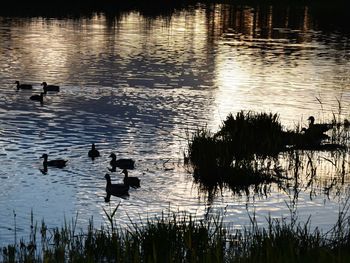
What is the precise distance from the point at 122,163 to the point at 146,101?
492 inches

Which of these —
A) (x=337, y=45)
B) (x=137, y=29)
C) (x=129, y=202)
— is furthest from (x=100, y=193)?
(x=137, y=29)

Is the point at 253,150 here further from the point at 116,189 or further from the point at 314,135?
the point at 116,189

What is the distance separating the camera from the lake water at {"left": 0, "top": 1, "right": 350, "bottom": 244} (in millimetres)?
19062

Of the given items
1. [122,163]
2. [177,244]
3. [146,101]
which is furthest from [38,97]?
[177,244]

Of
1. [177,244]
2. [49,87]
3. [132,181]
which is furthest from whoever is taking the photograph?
[49,87]

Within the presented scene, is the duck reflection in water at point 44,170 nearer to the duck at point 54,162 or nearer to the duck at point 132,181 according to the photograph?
the duck at point 54,162

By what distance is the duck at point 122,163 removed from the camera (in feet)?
71.6

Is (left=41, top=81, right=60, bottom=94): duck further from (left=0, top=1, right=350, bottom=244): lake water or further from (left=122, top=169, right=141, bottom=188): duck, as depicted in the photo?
(left=122, top=169, right=141, bottom=188): duck

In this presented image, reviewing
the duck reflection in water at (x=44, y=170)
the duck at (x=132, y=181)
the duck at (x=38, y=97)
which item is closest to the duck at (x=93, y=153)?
the duck reflection in water at (x=44, y=170)

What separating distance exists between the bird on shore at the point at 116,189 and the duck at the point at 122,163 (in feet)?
6.51

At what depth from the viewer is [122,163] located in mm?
21828

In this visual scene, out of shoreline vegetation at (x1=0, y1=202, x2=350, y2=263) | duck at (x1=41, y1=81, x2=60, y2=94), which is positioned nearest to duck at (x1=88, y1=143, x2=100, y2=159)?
shoreline vegetation at (x1=0, y1=202, x2=350, y2=263)

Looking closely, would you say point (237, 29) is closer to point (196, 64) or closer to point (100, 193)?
point (196, 64)

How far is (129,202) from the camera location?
19156 millimetres
